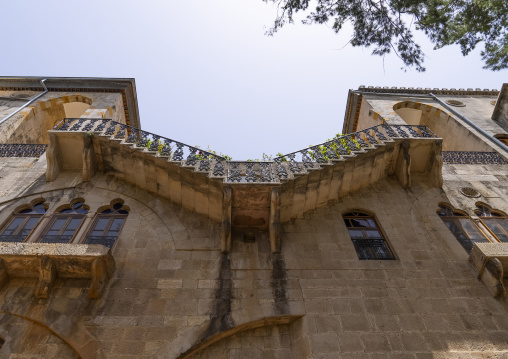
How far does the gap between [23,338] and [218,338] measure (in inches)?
144

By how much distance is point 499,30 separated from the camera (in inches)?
401

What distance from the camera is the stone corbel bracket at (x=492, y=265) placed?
7.20m

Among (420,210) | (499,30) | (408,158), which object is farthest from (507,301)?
(499,30)

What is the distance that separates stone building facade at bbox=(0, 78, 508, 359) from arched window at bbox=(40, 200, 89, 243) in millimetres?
43

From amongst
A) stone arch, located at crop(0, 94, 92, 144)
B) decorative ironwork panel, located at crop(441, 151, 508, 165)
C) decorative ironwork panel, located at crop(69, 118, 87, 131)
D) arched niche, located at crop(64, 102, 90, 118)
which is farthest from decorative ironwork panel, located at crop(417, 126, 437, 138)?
arched niche, located at crop(64, 102, 90, 118)

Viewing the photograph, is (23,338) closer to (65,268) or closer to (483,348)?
(65,268)

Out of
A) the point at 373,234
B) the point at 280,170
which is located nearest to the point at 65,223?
the point at 280,170

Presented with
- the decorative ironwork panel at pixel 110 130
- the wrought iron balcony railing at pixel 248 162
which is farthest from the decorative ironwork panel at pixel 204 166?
the decorative ironwork panel at pixel 110 130

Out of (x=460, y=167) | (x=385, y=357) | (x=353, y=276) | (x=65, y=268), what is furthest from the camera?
(x=460, y=167)

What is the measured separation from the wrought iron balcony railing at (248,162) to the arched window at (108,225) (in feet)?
6.27

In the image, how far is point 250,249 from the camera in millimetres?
8203

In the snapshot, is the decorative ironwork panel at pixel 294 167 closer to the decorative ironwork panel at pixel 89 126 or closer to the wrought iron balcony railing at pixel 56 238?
the wrought iron balcony railing at pixel 56 238

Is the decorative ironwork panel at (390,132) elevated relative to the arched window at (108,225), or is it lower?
elevated

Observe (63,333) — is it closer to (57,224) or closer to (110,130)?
(57,224)
